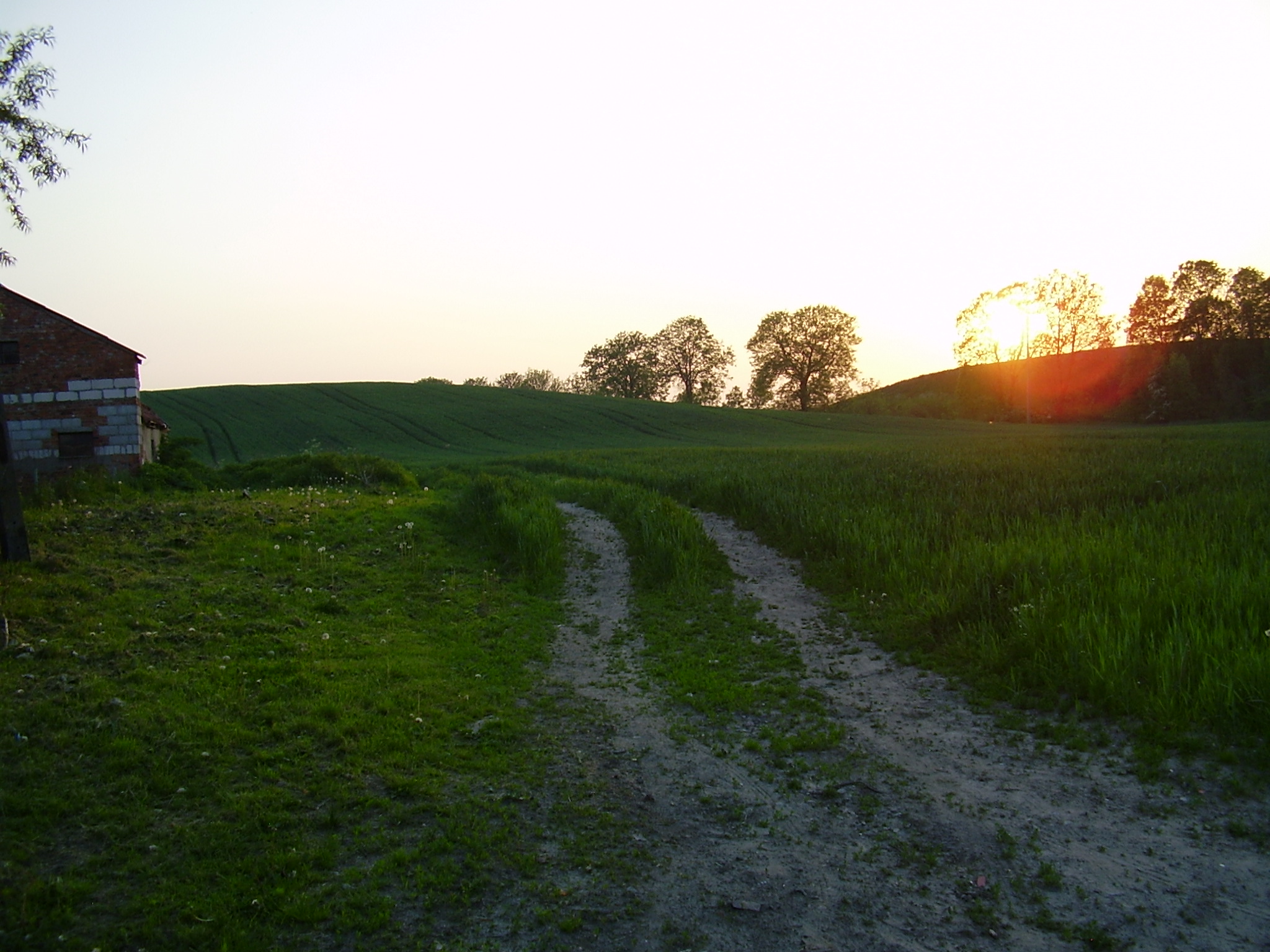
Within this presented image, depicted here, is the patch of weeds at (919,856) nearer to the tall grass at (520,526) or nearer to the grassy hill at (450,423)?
the tall grass at (520,526)

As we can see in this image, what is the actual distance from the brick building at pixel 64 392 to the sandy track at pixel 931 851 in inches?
979

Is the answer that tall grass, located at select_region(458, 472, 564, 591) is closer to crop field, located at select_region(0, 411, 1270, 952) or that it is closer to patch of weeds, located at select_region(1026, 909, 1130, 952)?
crop field, located at select_region(0, 411, 1270, 952)

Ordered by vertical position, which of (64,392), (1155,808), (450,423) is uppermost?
(450,423)

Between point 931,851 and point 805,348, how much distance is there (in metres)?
83.0

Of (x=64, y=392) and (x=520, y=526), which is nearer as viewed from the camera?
(x=520, y=526)

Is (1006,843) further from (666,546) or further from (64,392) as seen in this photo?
(64,392)

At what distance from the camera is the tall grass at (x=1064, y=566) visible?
21.9 ft

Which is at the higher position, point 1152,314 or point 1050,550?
point 1152,314

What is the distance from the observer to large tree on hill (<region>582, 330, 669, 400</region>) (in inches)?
3765

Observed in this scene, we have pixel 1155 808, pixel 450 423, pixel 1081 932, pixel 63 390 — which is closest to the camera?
pixel 1081 932

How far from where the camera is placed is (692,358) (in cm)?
9500

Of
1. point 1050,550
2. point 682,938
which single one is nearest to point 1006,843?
point 682,938

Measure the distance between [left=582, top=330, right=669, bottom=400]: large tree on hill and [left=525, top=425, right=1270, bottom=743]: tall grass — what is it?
243 ft

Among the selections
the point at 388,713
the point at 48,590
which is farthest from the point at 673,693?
the point at 48,590
